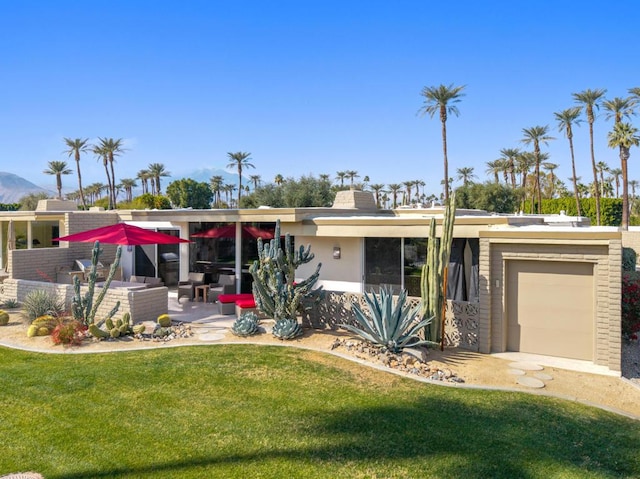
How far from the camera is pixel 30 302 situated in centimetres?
1198

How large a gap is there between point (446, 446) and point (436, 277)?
492 cm

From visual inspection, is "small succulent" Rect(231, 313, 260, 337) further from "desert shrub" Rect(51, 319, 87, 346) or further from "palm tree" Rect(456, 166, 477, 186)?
"palm tree" Rect(456, 166, 477, 186)

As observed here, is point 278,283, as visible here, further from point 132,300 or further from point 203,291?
point 203,291

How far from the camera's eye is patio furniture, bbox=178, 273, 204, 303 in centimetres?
1551

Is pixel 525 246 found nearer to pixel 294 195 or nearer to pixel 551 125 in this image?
pixel 294 195

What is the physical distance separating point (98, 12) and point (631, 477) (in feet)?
66.2

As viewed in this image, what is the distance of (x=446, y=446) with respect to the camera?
5.59 meters

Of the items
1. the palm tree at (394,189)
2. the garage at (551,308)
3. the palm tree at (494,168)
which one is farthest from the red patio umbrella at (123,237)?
the palm tree at (394,189)

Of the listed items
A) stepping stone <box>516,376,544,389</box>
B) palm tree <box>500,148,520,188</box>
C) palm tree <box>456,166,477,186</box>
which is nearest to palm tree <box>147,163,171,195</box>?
palm tree <box>456,166,477,186</box>

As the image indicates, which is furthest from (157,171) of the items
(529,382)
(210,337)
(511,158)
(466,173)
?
(529,382)

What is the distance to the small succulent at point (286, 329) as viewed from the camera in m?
10.6

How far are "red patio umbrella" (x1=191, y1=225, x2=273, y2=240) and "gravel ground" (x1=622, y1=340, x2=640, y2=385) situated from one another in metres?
10.3

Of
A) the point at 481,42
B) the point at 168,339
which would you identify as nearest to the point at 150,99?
the point at 481,42

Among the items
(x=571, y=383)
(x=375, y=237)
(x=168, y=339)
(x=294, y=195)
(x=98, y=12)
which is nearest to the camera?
(x=571, y=383)
